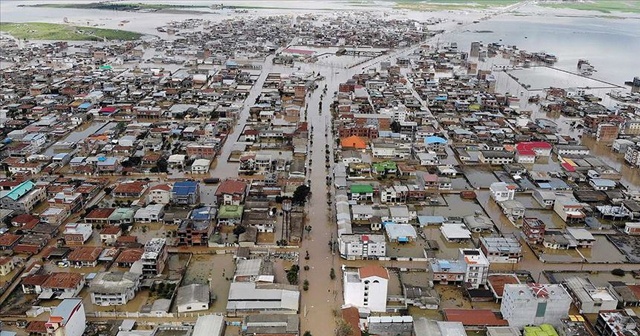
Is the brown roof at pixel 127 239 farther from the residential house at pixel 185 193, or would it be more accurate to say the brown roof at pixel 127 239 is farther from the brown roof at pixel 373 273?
the brown roof at pixel 373 273

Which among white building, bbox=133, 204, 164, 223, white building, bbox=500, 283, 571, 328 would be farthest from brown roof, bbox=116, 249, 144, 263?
white building, bbox=500, 283, 571, 328

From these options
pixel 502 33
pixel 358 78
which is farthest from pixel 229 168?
pixel 502 33

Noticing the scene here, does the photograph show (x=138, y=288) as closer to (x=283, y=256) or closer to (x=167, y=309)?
(x=167, y=309)

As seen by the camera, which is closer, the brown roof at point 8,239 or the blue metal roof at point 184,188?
the brown roof at point 8,239

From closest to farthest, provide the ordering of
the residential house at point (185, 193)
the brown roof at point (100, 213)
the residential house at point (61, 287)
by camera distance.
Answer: the residential house at point (61, 287), the brown roof at point (100, 213), the residential house at point (185, 193)

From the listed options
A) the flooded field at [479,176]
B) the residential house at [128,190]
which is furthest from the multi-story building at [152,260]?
the flooded field at [479,176]

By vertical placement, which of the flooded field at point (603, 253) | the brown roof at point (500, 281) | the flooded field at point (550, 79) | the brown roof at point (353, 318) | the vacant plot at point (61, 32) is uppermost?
the vacant plot at point (61, 32)

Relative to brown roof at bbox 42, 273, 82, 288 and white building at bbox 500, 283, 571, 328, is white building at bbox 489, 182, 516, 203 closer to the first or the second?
white building at bbox 500, 283, 571, 328
